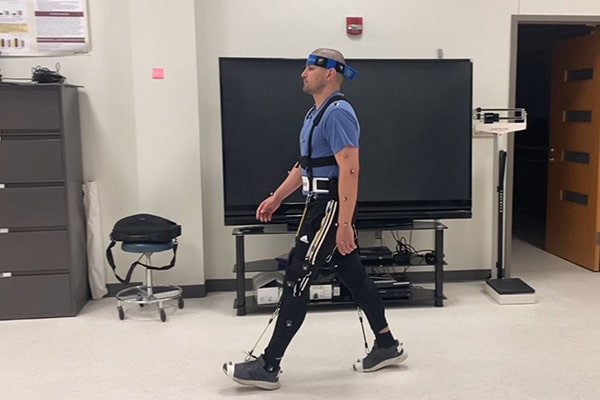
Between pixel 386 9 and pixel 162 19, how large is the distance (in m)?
1.63

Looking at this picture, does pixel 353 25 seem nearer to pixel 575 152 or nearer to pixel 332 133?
pixel 332 133

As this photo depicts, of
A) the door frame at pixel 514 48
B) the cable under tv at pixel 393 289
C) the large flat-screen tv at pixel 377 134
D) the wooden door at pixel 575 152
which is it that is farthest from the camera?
the wooden door at pixel 575 152

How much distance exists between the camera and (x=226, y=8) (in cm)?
423

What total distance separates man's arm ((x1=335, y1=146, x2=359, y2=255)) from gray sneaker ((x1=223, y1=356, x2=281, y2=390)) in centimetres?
68

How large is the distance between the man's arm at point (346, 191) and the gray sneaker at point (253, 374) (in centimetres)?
68

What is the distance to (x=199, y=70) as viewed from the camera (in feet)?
14.0

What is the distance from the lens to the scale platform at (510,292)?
4008 millimetres

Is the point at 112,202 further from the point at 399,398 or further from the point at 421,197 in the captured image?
the point at 399,398

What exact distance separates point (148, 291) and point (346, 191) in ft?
6.28

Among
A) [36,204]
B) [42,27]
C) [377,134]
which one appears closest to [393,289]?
[377,134]

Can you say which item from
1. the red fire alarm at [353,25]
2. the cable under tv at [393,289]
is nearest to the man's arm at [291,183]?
the cable under tv at [393,289]

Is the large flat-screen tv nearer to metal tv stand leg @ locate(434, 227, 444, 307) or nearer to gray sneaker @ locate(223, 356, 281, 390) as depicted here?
metal tv stand leg @ locate(434, 227, 444, 307)

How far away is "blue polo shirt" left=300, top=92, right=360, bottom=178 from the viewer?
2633 mm

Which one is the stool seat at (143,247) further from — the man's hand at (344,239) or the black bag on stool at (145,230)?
the man's hand at (344,239)
